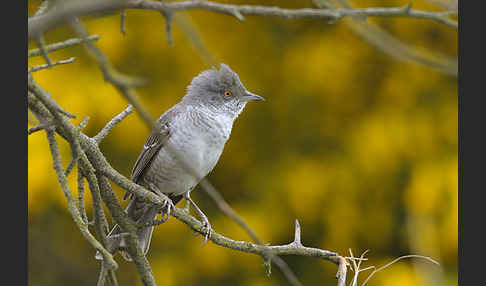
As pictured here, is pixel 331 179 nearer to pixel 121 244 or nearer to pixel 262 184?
pixel 262 184

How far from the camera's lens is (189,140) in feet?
12.6

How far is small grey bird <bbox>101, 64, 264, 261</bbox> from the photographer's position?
3.86 meters

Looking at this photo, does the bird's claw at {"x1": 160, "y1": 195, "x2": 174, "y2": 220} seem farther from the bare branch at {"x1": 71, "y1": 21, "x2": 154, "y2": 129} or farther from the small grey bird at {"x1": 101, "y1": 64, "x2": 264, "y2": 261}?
the bare branch at {"x1": 71, "y1": 21, "x2": 154, "y2": 129}

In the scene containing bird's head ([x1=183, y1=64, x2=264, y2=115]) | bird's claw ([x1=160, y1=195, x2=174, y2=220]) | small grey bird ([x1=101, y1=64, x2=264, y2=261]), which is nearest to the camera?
bird's claw ([x1=160, y1=195, x2=174, y2=220])

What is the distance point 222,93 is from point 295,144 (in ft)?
7.98

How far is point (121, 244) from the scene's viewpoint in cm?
286

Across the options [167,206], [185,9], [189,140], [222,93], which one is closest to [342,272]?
[185,9]

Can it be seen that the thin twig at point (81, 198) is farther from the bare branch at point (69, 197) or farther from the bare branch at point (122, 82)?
the bare branch at point (122, 82)

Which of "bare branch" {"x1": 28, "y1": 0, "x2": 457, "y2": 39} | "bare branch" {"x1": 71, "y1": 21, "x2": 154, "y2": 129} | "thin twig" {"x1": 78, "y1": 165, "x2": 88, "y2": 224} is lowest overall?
"thin twig" {"x1": 78, "y1": 165, "x2": 88, "y2": 224}

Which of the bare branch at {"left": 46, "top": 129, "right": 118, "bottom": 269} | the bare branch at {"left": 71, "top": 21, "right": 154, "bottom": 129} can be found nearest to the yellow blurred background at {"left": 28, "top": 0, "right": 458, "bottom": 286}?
the bare branch at {"left": 46, "top": 129, "right": 118, "bottom": 269}

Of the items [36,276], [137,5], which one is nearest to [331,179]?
[36,276]

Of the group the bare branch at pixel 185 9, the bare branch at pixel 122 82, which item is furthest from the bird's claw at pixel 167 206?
the bare branch at pixel 122 82

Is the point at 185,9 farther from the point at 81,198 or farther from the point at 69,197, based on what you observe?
the point at 81,198

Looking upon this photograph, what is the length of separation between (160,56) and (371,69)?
2390mm
